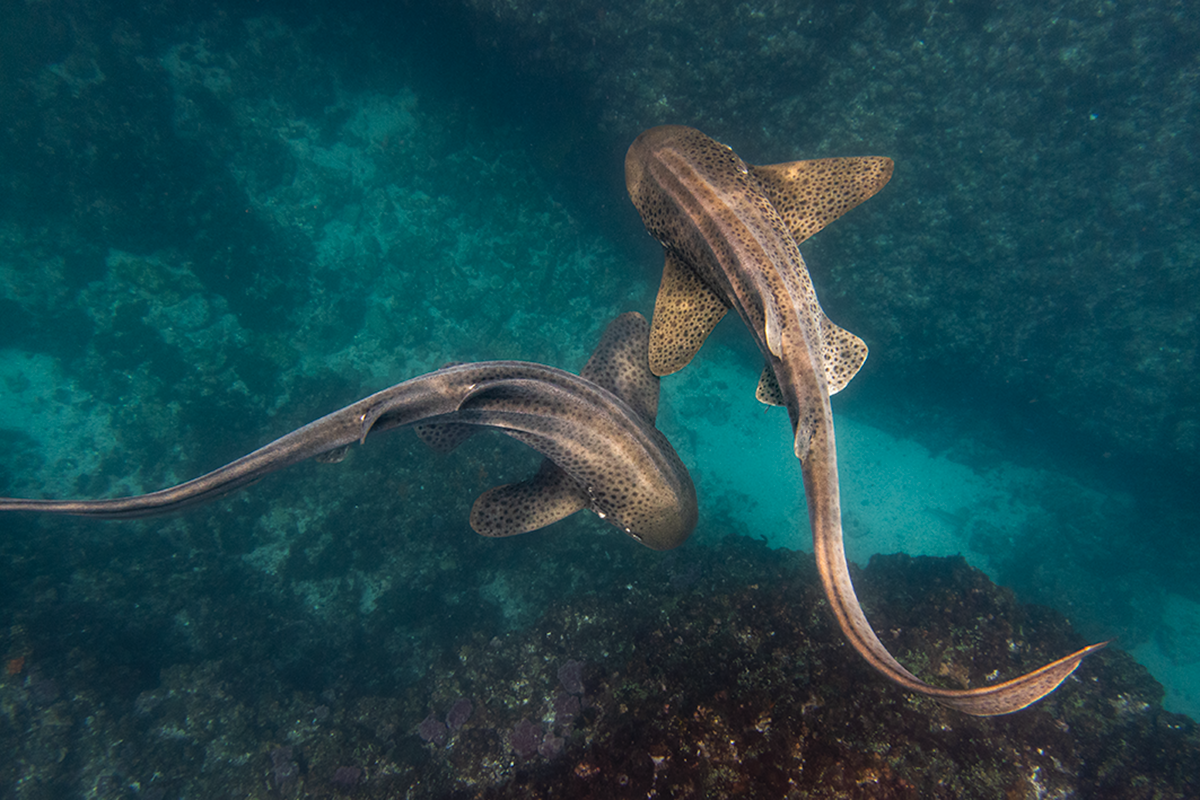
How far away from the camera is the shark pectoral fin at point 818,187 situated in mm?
4855

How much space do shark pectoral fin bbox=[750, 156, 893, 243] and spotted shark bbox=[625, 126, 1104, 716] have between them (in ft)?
0.04

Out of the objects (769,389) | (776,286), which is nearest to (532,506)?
(769,389)

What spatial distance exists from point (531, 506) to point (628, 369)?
2143 millimetres

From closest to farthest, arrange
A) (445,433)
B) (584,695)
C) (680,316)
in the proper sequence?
(680,316) → (445,433) → (584,695)

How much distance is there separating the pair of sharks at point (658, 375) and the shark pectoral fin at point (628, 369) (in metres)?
0.05

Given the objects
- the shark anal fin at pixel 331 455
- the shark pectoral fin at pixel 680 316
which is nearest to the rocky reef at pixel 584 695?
the shark pectoral fin at pixel 680 316

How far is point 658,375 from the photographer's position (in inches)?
220

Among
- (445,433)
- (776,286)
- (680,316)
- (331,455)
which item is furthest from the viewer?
(445,433)

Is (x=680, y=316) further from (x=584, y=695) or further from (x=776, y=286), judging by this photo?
(x=584, y=695)

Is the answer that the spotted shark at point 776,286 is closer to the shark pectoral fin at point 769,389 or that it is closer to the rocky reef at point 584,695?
the shark pectoral fin at point 769,389

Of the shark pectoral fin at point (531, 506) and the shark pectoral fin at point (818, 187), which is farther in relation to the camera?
the shark pectoral fin at point (531, 506)

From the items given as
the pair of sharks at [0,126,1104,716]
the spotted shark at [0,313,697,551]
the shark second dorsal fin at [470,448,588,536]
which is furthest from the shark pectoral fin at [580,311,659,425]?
the shark second dorsal fin at [470,448,588,536]

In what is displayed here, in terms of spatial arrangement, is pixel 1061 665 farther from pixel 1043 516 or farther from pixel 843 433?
pixel 1043 516

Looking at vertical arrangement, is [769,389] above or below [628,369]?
below
